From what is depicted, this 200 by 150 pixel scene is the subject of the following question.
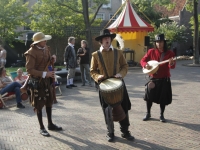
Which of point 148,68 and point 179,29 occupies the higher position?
point 179,29

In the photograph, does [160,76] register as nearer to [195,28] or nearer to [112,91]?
[112,91]

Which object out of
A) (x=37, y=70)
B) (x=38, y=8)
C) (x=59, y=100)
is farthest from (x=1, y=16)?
(x=37, y=70)

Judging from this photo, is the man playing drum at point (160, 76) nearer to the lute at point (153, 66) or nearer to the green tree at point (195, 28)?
the lute at point (153, 66)

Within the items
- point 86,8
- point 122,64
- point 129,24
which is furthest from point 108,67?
point 129,24

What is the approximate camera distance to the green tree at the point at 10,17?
19984 mm

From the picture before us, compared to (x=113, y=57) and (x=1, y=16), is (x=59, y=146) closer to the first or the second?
(x=113, y=57)

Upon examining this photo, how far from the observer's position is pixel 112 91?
505 cm

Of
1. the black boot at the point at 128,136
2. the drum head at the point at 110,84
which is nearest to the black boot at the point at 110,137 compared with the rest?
the black boot at the point at 128,136

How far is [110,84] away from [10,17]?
16848 millimetres

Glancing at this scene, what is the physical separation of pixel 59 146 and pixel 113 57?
1770 millimetres

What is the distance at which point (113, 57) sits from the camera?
534cm

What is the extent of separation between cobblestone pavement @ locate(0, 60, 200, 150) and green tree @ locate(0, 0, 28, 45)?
11904 mm

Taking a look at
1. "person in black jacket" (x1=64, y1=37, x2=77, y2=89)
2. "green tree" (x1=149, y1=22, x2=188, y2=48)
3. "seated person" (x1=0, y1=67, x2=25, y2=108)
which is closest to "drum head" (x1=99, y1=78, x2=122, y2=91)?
"seated person" (x1=0, y1=67, x2=25, y2=108)

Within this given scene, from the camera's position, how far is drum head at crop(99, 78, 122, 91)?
5.06 meters
